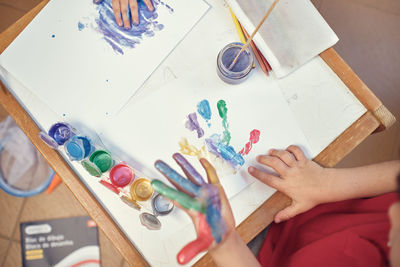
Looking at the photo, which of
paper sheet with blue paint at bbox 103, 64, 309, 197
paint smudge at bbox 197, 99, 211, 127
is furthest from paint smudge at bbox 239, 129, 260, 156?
paint smudge at bbox 197, 99, 211, 127

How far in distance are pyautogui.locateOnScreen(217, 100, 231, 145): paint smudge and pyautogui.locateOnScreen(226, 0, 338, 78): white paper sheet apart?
0.16 meters

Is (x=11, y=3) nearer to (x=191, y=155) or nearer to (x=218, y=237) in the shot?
(x=191, y=155)

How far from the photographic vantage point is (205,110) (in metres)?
0.71

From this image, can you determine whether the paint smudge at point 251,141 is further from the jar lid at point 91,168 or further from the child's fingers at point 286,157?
the jar lid at point 91,168

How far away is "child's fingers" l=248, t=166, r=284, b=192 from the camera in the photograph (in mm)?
675

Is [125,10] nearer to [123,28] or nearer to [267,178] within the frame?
[123,28]

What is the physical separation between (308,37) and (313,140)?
0.26 m

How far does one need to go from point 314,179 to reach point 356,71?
37.1 inches

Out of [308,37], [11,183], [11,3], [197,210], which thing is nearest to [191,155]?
[197,210]

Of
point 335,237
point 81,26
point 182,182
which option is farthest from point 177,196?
point 81,26

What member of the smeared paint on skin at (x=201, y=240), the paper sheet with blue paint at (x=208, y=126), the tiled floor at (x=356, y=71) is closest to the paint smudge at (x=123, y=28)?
the paper sheet with blue paint at (x=208, y=126)

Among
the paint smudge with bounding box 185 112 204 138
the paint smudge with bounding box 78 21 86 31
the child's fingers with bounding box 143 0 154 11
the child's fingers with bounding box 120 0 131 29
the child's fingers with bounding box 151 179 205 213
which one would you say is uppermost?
the child's fingers with bounding box 143 0 154 11

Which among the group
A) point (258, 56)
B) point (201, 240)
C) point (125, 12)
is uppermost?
point (258, 56)

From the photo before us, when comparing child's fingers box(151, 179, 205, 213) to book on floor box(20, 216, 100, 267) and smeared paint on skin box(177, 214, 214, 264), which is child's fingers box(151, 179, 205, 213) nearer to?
smeared paint on skin box(177, 214, 214, 264)
